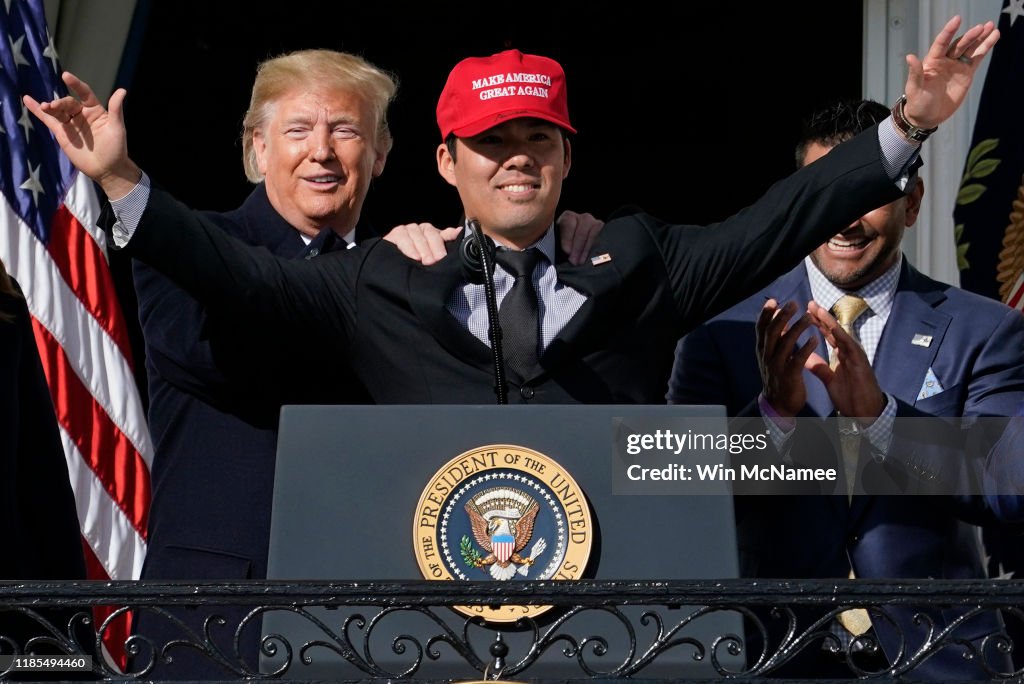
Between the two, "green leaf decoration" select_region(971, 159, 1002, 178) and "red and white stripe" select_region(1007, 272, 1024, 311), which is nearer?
"red and white stripe" select_region(1007, 272, 1024, 311)

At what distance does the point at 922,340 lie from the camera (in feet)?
10.6

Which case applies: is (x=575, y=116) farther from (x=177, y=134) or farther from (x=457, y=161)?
(x=457, y=161)

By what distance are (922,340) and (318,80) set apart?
142 cm

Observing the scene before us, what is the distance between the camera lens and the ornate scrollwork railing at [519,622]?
2.10 metres

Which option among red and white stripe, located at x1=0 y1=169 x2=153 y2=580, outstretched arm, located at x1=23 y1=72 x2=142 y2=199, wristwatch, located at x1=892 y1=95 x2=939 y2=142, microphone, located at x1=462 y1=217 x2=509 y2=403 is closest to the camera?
microphone, located at x1=462 y1=217 x2=509 y2=403

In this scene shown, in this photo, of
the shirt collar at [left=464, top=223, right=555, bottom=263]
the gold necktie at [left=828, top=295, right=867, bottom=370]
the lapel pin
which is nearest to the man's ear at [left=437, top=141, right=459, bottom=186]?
the shirt collar at [left=464, top=223, right=555, bottom=263]

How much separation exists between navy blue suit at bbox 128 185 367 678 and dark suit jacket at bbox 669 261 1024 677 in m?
0.69

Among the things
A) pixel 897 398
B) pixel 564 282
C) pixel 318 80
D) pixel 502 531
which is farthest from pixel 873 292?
pixel 502 531

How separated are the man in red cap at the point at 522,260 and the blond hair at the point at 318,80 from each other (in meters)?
0.74

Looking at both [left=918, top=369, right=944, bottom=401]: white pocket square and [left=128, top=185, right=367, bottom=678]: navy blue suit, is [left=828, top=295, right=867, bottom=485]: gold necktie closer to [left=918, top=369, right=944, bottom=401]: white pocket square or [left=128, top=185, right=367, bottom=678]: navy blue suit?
[left=918, top=369, right=944, bottom=401]: white pocket square

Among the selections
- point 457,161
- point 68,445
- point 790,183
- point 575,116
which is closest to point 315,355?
point 457,161

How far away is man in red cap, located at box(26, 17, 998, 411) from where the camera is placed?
2.75m

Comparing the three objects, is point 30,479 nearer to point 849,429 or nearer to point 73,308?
point 849,429

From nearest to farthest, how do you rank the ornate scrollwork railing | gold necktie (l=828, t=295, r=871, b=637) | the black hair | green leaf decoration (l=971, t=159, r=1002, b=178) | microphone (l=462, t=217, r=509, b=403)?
the ornate scrollwork railing < microphone (l=462, t=217, r=509, b=403) < gold necktie (l=828, t=295, r=871, b=637) < the black hair < green leaf decoration (l=971, t=159, r=1002, b=178)
